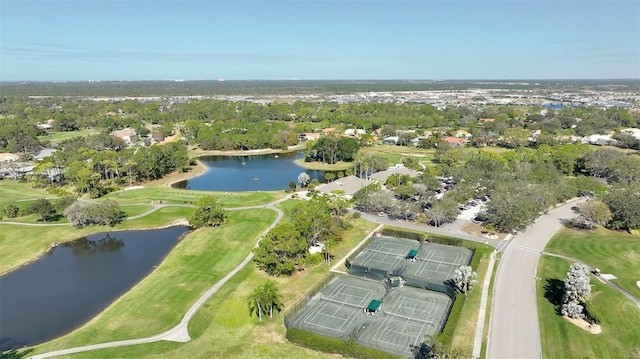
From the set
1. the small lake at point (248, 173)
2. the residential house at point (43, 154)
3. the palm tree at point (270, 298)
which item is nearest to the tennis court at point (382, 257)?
the palm tree at point (270, 298)

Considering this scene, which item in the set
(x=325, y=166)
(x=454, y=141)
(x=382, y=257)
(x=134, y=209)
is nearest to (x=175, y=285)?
(x=382, y=257)

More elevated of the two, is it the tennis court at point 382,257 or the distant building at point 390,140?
the distant building at point 390,140

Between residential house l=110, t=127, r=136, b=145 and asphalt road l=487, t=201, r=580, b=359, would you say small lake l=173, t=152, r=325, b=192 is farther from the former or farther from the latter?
asphalt road l=487, t=201, r=580, b=359

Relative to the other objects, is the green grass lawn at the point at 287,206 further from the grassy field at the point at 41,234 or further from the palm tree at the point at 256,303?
the palm tree at the point at 256,303

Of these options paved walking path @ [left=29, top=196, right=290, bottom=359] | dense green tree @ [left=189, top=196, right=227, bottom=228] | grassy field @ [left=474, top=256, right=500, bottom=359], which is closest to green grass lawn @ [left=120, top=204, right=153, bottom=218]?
dense green tree @ [left=189, top=196, right=227, bottom=228]

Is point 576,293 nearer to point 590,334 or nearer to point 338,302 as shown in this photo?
point 590,334
